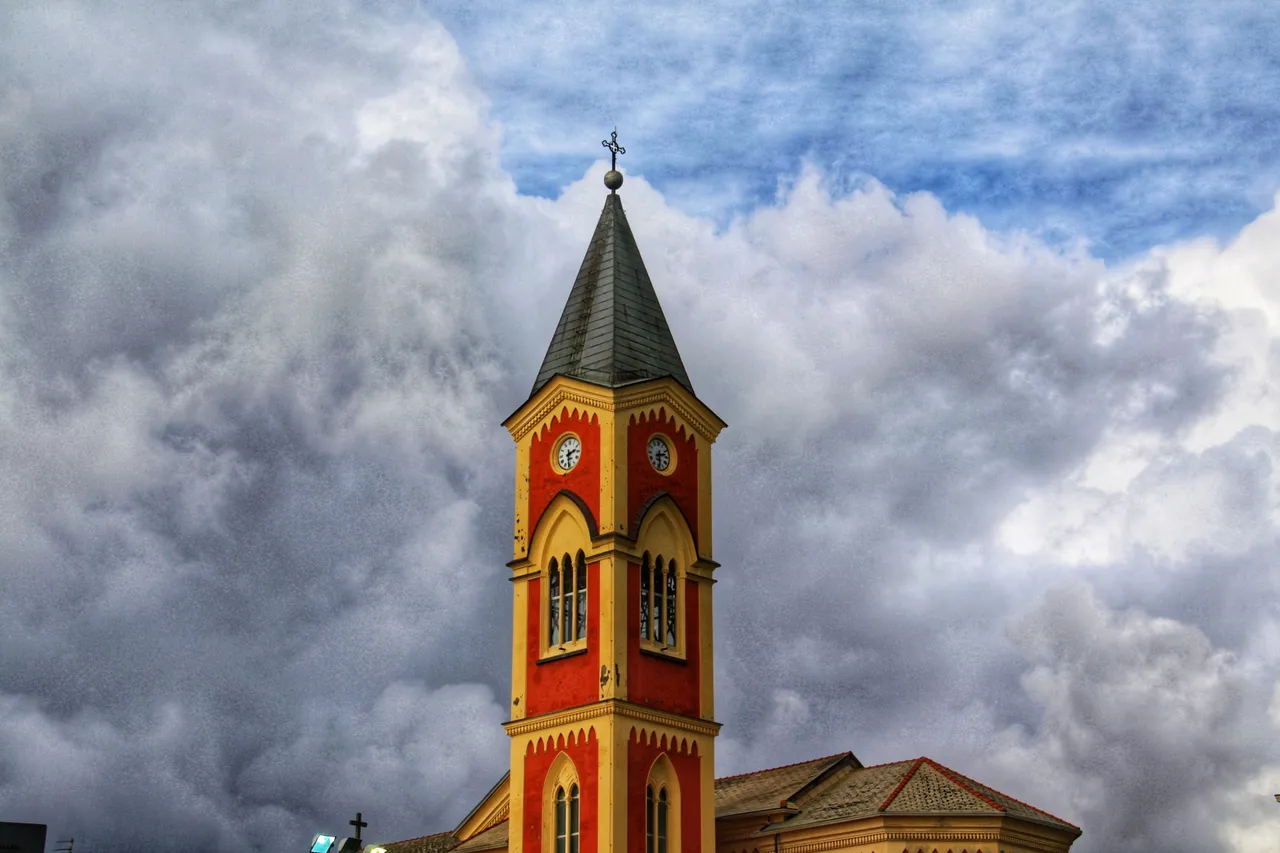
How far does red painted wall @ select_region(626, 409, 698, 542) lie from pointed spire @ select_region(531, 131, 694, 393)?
1504 millimetres

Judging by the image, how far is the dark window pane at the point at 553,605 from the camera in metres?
47.4

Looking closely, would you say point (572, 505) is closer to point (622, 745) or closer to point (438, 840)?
point (622, 745)

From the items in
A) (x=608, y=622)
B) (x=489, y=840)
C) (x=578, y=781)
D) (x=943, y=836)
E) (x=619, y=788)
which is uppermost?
(x=608, y=622)

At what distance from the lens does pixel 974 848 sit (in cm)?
4303

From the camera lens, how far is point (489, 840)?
5156 centimetres

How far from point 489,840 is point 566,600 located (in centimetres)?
966

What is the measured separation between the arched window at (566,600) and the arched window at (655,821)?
16.5 feet

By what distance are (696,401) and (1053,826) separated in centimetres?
1653

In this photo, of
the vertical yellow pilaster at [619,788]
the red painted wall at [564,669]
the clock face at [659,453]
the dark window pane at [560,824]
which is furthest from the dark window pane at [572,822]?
the clock face at [659,453]

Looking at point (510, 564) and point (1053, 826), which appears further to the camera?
point (510, 564)

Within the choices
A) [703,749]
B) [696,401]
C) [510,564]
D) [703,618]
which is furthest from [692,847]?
[696,401]

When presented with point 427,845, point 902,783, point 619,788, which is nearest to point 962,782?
point 902,783

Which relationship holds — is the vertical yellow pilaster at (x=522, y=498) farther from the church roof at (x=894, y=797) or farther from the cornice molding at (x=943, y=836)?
the cornice molding at (x=943, y=836)

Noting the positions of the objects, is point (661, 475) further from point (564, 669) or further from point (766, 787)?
point (766, 787)
